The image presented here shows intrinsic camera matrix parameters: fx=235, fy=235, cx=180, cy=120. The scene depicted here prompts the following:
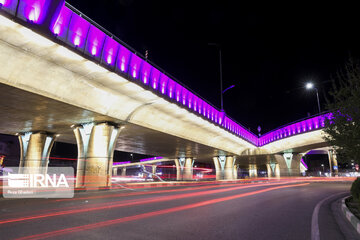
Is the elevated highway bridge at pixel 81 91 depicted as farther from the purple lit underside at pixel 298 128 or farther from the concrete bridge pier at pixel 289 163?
the concrete bridge pier at pixel 289 163

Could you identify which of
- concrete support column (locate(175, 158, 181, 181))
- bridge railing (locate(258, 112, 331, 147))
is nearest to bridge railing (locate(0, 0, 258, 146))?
bridge railing (locate(258, 112, 331, 147))

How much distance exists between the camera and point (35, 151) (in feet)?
94.5

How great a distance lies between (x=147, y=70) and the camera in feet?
63.3

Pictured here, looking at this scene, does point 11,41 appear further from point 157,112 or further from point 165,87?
point 157,112

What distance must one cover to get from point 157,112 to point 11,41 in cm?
1401

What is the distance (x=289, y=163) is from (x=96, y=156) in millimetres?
45785

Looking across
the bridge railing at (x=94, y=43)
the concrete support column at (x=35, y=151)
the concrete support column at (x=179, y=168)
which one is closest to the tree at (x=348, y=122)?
the bridge railing at (x=94, y=43)

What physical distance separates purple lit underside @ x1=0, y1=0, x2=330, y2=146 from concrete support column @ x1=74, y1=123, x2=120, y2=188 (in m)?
6.49

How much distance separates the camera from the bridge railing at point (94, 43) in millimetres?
11250

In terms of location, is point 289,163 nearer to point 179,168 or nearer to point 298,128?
point 298,128

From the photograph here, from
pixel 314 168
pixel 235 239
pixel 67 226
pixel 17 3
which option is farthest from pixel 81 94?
pixel 314 168

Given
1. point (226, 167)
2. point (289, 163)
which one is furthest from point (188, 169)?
point (289, 163)

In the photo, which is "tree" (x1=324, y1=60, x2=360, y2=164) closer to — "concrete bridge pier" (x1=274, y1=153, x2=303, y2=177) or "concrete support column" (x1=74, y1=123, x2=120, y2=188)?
"concrete support column" (x1=74, y1=123, x2=120, y2=188)

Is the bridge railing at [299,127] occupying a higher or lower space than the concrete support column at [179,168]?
higher
